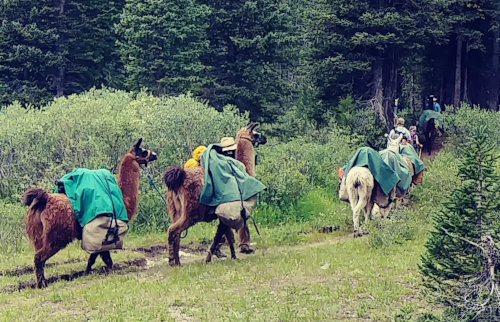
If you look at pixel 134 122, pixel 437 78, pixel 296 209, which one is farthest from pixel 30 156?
pixel 437 78

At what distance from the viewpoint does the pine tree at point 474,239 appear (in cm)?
678

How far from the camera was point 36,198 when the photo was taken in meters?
10.1

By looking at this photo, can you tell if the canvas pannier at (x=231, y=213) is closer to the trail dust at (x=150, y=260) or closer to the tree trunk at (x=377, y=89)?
the trail dust at (x=150, y=260)

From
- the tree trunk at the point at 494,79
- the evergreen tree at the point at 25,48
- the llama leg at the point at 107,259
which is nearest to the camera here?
the llama leg at the point at 107,259

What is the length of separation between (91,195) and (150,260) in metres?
2.52

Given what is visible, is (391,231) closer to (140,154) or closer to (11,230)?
(140,154)

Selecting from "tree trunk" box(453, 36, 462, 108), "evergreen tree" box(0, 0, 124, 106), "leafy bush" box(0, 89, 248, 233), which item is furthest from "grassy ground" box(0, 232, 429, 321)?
"tree trunk" box(453, 36, 462, 108)

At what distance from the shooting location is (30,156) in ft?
54.7

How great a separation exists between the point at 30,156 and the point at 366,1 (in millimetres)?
15497

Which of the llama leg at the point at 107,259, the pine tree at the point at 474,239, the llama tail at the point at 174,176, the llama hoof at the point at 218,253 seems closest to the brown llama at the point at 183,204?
the llama tail at the point at 174,176

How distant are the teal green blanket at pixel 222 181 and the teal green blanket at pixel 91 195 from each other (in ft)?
4.71

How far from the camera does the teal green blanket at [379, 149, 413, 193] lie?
1541 centimetres

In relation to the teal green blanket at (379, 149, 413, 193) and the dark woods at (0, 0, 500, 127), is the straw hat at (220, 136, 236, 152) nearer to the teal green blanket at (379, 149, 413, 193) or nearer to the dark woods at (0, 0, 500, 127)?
the teal green blanket at (379, 149, 413, 193)

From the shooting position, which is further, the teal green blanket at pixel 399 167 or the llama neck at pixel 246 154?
the teal green blanket at pixel 399 167
